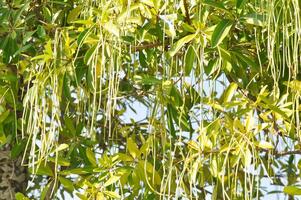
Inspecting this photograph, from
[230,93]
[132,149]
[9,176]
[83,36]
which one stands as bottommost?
[9,176]

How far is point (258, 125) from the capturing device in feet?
3.92

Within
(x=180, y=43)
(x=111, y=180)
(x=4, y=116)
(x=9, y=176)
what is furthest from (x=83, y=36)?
(x=9, y=176)

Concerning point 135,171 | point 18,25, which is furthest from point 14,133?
point 135,171

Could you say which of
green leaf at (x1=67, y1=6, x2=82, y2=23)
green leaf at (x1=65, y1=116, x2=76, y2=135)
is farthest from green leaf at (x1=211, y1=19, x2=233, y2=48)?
green leaf at (x1=65, y1=116, x2=76, y2=135)

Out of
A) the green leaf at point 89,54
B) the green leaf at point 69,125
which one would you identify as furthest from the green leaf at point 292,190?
the green leaf at point 69,125

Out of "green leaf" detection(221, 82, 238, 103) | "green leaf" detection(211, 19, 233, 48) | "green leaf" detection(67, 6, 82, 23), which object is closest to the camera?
"green leaf" detection(211, 19, 233, 48)

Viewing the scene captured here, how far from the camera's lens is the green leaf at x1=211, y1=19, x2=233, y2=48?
1.14 meters

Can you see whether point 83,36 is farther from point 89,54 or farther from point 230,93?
point 230,93

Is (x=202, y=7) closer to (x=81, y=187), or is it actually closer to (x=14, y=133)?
(x=81, y=187)

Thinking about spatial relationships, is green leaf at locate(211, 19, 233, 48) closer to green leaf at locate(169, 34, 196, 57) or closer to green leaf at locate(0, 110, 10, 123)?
green leaf at locate(169, 34, 196, 57)

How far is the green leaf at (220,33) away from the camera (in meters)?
1.14

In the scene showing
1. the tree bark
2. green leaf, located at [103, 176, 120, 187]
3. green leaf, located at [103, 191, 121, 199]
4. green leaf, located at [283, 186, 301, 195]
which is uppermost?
green leaf, located at [283, 186, 301, 195]

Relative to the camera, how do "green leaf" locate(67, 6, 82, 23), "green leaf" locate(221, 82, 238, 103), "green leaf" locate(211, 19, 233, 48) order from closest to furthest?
1. "green leaf" locate(211, 19, 233, 48)
2. "green leaf" locate(221, 82, 238, 103)
3. "green leaf" locate(67, 6, 82, 23)

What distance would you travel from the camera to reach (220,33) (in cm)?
115
